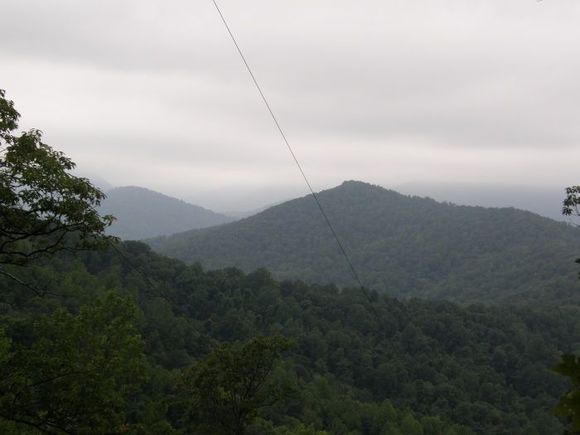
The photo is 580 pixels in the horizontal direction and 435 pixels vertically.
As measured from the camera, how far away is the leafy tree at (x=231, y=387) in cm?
1358

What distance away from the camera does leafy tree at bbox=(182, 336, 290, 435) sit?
1358cm

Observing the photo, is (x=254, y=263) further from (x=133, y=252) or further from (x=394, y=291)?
(x=133, y=252)

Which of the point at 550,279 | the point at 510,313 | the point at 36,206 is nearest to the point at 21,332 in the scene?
the point at 36,206

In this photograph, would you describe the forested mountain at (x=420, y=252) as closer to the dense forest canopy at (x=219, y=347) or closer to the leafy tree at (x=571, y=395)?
the dense forest canopy at (x=219, y=347)

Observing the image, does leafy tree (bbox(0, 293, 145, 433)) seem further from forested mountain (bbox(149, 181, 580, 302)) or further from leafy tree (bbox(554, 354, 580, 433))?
forested mountain (bbox(149, 181, 580, 302))

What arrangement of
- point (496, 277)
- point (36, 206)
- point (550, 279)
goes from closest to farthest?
1. point (36, 206)
2. point (550, 279)
3. point (496, 277)

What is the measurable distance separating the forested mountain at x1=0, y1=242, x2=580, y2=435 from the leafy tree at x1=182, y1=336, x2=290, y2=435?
2.04 m

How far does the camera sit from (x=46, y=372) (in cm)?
773

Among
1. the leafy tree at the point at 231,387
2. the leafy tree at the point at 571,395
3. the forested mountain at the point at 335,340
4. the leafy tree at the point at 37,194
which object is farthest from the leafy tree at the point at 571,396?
the forested mountain at the point at 335,340

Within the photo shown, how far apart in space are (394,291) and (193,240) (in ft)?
225

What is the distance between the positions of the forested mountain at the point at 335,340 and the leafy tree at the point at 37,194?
26.1ft

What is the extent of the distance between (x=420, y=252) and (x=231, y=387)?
163827 millimetres

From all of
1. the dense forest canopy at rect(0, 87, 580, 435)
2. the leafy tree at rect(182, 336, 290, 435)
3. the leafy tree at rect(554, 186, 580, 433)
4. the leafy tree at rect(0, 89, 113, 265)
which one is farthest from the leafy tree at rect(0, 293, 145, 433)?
the leafy tree at rect(554, 186, 580, 433)

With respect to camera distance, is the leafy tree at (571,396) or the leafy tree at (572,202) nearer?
the leafy tree at (571,396)
